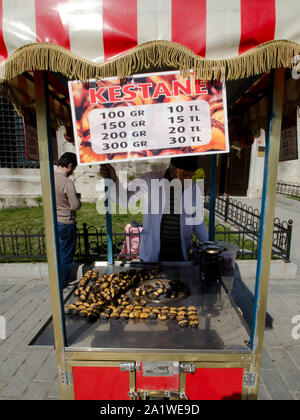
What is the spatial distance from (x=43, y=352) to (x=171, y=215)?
2417 mm

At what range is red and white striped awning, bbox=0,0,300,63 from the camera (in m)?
1.23

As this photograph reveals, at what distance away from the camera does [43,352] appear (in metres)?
3.23

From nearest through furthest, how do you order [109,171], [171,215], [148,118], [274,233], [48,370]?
1. [148,118]
2. [109,171]
3. [48,370]
4. [171,215]
5. [274,233]

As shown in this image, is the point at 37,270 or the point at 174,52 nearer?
the point at 174,52

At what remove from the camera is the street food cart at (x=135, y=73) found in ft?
4.10

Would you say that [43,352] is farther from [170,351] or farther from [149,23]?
[149,23]

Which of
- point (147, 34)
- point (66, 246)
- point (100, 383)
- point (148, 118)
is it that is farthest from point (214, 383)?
point (66, 246)

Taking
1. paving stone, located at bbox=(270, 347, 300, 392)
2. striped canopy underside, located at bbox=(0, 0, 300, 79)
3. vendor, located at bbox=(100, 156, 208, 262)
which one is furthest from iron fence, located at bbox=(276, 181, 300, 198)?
striped canopy underside, located at bbox=(0, 0, 300, 79)

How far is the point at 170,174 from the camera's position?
3.09 m

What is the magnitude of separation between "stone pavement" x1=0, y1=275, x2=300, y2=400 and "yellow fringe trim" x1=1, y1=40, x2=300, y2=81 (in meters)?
2.99

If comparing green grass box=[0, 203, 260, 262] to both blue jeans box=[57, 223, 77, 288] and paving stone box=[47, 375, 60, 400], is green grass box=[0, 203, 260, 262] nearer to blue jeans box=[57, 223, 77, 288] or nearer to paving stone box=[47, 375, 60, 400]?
blue jeans box=[57, 223, 77, 288]
